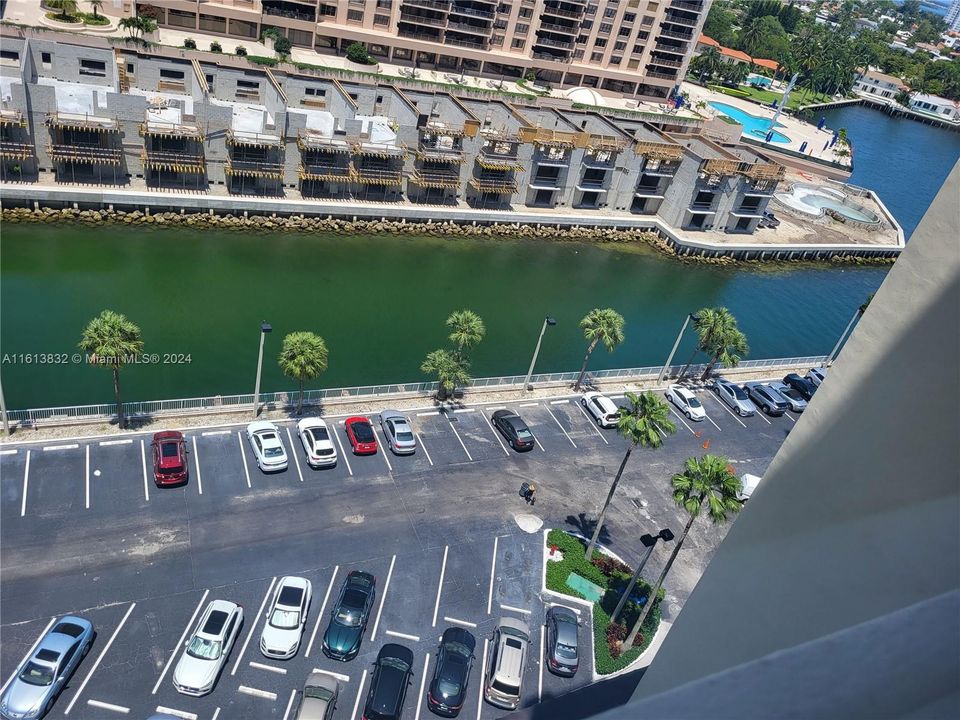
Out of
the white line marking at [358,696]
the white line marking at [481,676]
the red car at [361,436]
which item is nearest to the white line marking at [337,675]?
the white line marking at [358,696]

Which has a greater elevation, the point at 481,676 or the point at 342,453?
the point at 481,676

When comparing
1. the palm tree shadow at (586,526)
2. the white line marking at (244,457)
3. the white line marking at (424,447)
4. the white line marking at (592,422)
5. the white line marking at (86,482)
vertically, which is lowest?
the white line marking at (86,482)

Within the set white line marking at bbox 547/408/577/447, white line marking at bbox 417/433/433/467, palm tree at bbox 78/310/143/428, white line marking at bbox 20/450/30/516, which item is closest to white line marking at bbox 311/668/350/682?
white line marking at bbox 417/433/433/467

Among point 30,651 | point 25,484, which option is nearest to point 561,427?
point 25,484

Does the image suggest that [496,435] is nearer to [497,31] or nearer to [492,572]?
[492,572]

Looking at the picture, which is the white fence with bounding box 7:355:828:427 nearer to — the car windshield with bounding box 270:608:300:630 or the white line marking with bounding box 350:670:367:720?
the car windshield with bounding box 270:608:300:630

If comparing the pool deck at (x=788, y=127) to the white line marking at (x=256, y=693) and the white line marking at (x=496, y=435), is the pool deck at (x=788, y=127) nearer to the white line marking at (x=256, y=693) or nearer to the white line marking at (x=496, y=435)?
the white line marking at (x=496, y=435)

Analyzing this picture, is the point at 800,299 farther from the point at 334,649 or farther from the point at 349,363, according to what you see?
the point at 334,649

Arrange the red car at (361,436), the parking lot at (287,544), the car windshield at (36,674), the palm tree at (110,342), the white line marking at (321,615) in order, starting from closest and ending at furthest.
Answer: the car windshield at (36,674) → the parking lot at (287,544) → the white line marking at (321,615) → the palm tree at (110,342) → the red car at (361,436)
